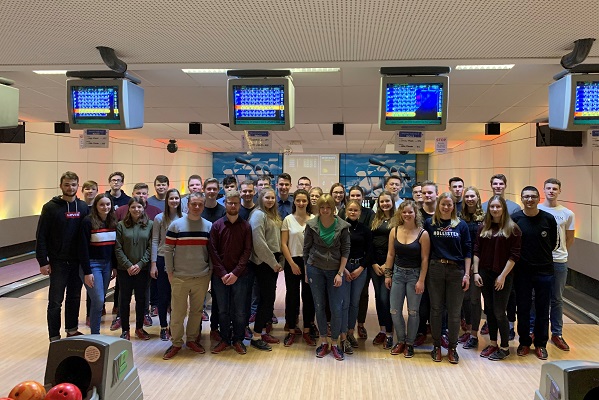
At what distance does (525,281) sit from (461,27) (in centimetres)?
251

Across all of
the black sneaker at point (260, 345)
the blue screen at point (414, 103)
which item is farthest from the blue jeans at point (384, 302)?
the blue screen at point (414, 103)

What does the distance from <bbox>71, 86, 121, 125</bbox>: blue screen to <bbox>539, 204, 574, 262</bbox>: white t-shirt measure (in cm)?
422

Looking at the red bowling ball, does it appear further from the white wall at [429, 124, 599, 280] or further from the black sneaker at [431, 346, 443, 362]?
the white wall at [429, 124, 599, 280]

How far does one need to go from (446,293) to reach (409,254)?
47 centimetres

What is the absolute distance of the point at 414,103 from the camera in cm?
372

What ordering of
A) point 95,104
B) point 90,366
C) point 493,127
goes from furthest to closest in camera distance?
point 493,127, point 95,104, point 90,366

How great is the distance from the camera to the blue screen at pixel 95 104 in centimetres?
378

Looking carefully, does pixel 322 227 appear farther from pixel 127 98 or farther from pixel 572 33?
pixel 572 33

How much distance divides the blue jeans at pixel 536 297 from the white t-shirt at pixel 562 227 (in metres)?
0.40

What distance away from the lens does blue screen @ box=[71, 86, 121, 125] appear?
12.4 ft

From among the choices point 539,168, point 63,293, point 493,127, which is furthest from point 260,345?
point 539,168

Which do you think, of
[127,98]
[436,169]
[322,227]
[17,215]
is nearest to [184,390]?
[322,227]

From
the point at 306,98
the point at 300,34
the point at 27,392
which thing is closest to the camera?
the point at 27,392

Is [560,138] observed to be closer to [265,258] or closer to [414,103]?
[414,103]
